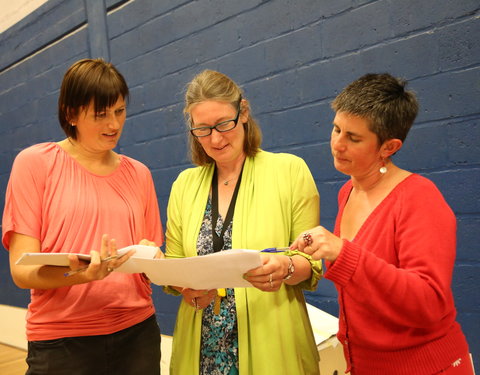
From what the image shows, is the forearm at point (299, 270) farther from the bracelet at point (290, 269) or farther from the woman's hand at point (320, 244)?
the woman's hand at point (320, 244)

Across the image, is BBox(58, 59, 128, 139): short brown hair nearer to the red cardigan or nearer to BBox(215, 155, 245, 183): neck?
BBox(215, 155, 245, 183): neck

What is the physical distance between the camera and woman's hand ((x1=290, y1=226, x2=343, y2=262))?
1.04 metres

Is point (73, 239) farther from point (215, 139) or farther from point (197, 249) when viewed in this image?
point (215, 139)

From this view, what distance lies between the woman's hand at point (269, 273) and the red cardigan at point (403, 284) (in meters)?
0.18

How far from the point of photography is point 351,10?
7.10ft

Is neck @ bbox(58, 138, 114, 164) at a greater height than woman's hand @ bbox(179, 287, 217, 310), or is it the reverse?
neck @ bbox(58, 138, 114, 164)

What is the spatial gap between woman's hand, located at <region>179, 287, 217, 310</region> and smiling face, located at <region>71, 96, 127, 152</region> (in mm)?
543

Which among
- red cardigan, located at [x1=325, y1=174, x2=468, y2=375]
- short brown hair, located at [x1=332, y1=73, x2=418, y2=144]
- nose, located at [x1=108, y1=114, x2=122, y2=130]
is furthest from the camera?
nose, located at [x1=108, y1=114, x2=122, y2=130]

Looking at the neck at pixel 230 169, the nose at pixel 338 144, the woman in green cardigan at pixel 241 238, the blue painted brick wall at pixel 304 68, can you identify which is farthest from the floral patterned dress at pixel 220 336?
the blue painted brick wall at pixel 304 68

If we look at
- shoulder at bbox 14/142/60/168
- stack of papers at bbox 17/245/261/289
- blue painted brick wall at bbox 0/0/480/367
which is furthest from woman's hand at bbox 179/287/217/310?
blue painted brick wall at bbox 0/0/480/367

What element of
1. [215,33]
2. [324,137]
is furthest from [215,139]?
[215,33]

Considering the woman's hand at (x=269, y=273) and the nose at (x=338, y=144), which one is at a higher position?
the nose at (x=338, y=144)

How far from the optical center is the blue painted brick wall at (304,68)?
6.15 feet

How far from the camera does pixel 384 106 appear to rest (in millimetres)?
1147
